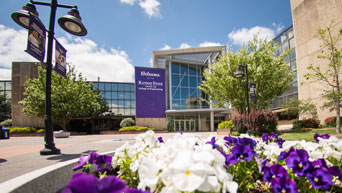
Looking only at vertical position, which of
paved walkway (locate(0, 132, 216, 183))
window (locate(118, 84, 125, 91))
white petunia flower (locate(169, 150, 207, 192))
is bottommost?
paved walkway (locate(0, 132, 216, 183))

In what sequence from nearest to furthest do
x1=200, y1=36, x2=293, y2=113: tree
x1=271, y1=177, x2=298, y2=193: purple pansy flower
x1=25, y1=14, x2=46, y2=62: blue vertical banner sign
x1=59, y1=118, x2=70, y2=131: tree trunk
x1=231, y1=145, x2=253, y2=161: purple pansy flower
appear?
x1=271, y1=177, x2=298, y2=193: purple pansy flower < x1=231, y1=145, x2=253, y2=161: purple pansy flower < x1=25, y1=14, x2=46, y2=62: blue vertical banner sign < x1=200, y1=36, x2=293, y2=113: tree < x1=59, y1=118, x2=70, y2=131: tree trunk

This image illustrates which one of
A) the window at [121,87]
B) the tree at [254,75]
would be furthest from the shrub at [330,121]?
the window at [121,87]

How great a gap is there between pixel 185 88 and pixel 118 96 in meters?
18.8

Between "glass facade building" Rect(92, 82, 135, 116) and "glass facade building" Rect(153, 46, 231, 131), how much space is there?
13526 millimetres

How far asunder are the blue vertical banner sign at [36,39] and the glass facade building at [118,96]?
3625 cm

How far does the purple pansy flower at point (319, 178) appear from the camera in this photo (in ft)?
3.85

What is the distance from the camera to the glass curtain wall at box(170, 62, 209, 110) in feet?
95.7

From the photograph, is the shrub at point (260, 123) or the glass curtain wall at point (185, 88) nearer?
the shrub at point (260, 123)

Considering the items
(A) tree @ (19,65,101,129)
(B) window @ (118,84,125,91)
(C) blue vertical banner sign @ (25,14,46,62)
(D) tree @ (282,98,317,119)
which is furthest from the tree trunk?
(D) tree @ (282,98,317,119)

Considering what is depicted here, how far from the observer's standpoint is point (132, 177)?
4.80 feet

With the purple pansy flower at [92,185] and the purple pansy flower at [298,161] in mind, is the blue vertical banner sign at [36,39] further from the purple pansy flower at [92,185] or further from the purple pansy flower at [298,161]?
the purple pansy flower at [298,161]

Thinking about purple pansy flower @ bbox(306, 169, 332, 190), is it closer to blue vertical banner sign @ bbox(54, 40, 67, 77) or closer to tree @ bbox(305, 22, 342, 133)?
blue vertical banner sign @ bbox(54, 40, 67, 77)

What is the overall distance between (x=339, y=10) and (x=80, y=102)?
1243 inches

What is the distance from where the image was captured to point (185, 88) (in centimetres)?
3012
